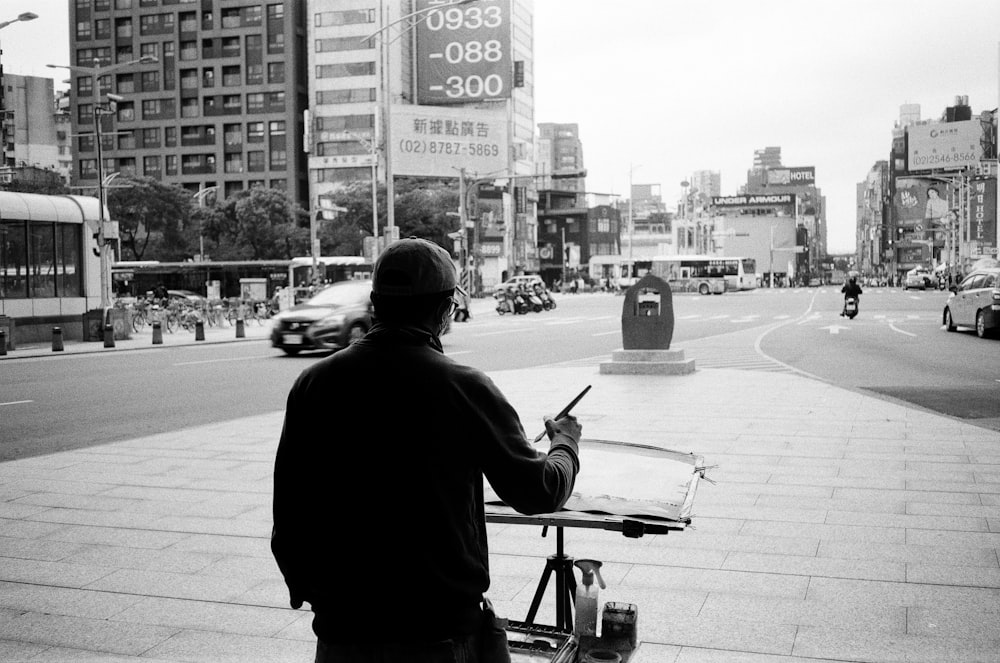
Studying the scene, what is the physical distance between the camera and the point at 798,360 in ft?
63.6

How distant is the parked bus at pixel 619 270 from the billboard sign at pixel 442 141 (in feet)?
58.3

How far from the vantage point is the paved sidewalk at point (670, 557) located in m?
4.34

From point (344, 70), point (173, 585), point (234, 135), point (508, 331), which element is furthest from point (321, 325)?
point (234, 135)

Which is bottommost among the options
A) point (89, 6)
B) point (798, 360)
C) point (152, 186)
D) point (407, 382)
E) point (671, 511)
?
point (798, 360)

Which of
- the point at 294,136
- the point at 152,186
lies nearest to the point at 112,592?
the point at 152,186

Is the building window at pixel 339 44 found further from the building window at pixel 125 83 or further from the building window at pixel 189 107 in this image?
the building window at pixel 125 83

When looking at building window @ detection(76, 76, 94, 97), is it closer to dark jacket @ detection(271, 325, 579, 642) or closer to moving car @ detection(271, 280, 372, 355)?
moving car @ detection(271, 280, 372, 355)

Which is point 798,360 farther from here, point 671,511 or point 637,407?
point 671,511

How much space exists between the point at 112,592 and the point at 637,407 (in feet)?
25.4

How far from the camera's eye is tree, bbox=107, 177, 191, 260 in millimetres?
75812

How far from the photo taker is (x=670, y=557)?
5543mm

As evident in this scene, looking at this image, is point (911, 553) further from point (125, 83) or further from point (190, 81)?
point (125, 83)

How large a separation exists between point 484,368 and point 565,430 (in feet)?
51.8

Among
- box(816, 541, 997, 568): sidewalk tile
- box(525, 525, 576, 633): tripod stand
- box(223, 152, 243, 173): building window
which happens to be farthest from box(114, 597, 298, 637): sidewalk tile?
box(223, 152, 243, 173): building window
